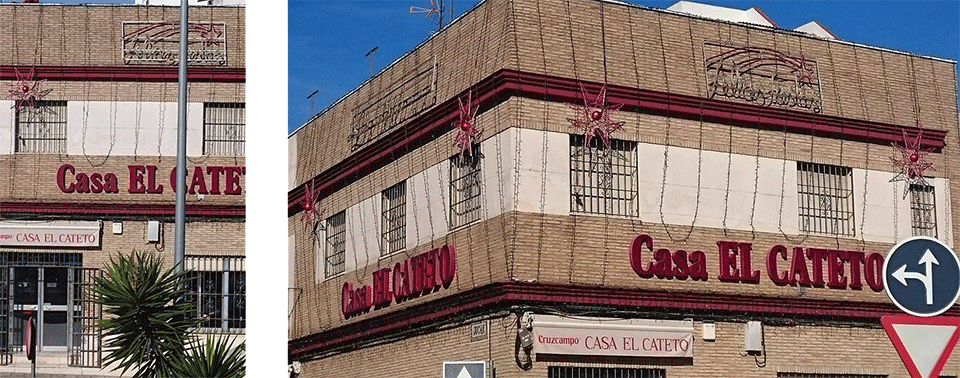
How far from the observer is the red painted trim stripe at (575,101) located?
14750 mm

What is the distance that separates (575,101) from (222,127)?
7.33 m

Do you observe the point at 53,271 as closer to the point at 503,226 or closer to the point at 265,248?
the point at 503,226

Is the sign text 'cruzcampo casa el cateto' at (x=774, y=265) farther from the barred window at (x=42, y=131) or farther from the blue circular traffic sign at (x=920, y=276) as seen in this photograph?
the barred window at (x=42, y=131)

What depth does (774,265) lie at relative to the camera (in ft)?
53.5

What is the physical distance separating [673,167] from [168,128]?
8.21m

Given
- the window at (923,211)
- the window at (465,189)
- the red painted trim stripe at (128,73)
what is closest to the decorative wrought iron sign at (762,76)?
the window at (923,211)

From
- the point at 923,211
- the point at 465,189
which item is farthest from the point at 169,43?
the point at 923,211

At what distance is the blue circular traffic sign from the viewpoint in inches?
316

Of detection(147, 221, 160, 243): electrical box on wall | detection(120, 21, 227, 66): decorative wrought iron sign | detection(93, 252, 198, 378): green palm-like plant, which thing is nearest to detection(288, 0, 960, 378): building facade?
detection(93, 252, 198, 378): green palm-like plant

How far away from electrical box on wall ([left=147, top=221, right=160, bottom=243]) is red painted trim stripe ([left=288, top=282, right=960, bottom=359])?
487cm

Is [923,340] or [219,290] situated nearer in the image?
[923,340]

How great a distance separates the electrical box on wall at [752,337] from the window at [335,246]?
15.3ft

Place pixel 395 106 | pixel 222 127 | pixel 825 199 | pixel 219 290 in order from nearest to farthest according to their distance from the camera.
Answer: pixel 395 106 < pixel 825 199 < pixel 219 290 < pixel 222 127

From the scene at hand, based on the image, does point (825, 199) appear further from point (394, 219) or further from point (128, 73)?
point (128, 73)
